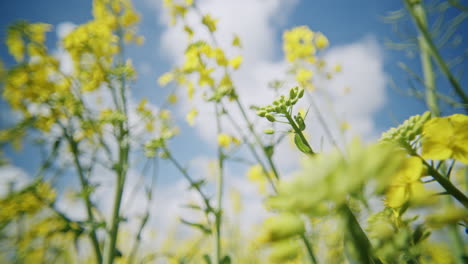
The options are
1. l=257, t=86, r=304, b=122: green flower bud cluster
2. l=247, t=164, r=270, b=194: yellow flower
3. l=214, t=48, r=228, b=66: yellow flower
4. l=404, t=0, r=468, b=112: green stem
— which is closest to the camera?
l=257, t=86, r=304, b=122: green flower bud cluster

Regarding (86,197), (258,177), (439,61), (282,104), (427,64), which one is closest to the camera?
(282,104)

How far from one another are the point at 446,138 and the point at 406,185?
0.18 m

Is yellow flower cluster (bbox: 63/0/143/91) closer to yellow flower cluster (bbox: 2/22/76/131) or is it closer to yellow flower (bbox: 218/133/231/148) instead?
yellow flower cluster (bbox: 2/22/76/131)

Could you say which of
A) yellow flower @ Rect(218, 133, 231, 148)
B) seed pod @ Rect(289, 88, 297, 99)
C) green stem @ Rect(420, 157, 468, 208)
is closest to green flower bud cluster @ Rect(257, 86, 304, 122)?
seed pod @ Rect(289, 88, 297, 99)

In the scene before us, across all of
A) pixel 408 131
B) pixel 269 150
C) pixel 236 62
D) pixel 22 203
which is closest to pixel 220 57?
pixel 236 62

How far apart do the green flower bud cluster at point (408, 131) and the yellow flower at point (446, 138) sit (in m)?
0.02

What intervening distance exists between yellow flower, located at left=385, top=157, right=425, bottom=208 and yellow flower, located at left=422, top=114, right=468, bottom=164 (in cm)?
10

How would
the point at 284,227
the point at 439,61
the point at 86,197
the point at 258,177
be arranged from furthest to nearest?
the point at 258,177
the point at 86,197
the point at 439,61
the point at 284,227

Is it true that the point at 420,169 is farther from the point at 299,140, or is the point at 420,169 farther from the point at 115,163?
the point at 115,163

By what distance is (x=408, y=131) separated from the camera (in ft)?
1.90

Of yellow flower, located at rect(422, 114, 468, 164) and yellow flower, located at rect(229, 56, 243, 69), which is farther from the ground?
yellow flower, located at rect(229, 56, 243, 69)

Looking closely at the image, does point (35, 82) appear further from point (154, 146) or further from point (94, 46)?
point (154, 146)

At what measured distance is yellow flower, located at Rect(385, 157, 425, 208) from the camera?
1.58 feet

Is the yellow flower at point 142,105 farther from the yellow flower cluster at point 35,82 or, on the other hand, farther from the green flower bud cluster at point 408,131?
the green flower bud cluster at point 408,131
